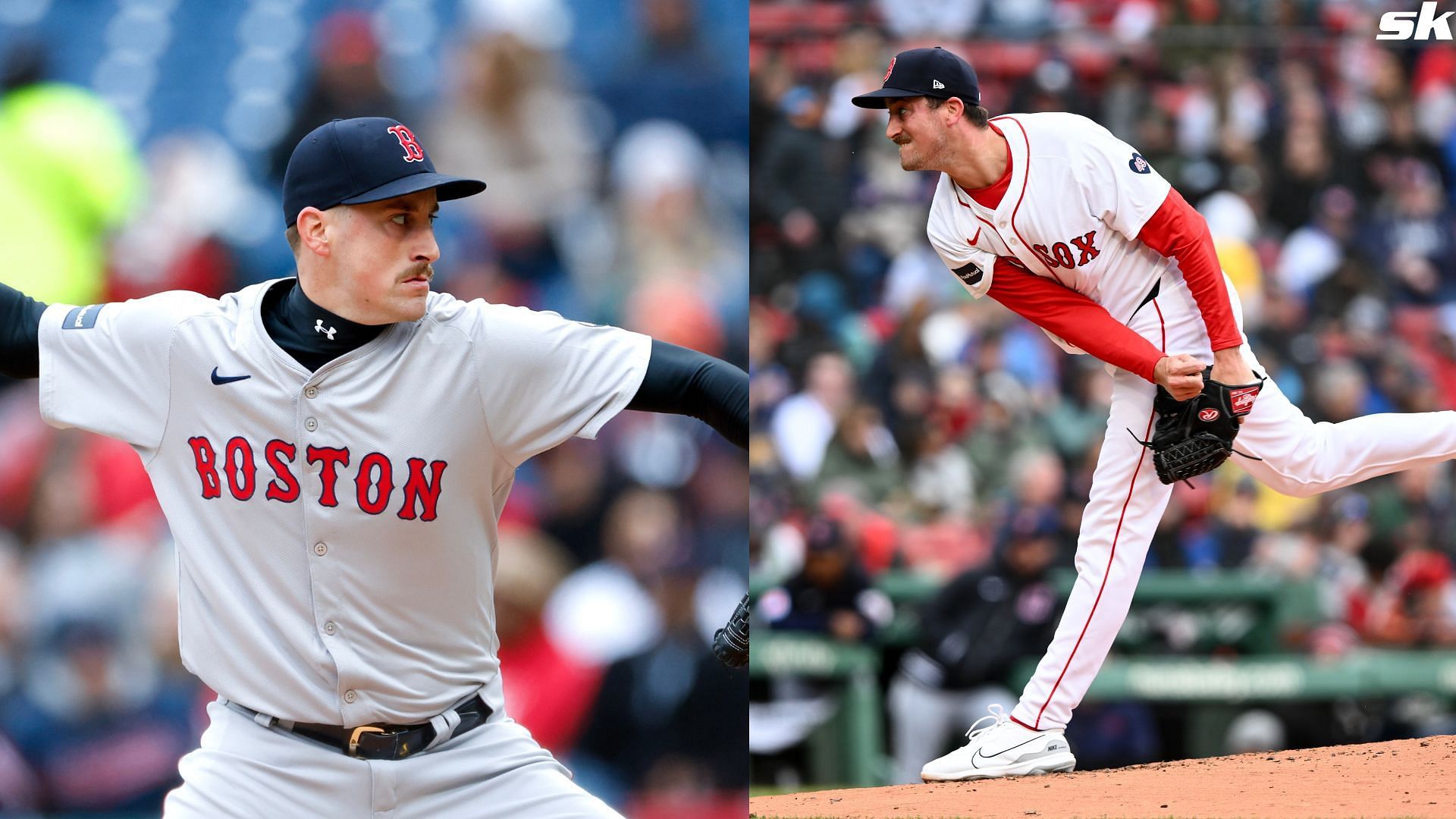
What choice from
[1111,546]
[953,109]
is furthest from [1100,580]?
[953,109]

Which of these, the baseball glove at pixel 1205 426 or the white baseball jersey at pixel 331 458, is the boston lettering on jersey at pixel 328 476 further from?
the baseball glove at pixel 1205 426

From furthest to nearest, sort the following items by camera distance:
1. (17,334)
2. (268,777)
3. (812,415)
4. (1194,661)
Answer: (812,415), (1194,661), (17,334), (268,777)

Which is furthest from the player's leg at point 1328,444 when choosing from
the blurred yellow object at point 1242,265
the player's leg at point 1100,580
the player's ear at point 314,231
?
the blurred yellow object at point 1242,265

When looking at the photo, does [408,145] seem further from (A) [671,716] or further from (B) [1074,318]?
(A) [671,716]

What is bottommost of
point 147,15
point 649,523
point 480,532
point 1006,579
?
point 1006,579

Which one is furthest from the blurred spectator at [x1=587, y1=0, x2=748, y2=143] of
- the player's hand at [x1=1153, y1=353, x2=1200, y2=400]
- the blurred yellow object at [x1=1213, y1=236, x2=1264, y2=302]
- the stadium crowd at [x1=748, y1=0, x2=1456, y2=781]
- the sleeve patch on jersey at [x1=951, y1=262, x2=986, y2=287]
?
the blurred yellow object at [x1=1213, y1=236, x2=1264, y2=302]

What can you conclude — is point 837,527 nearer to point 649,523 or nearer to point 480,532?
point 649,523

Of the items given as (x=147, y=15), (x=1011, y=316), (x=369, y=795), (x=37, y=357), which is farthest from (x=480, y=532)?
(x=1011, y=316)
